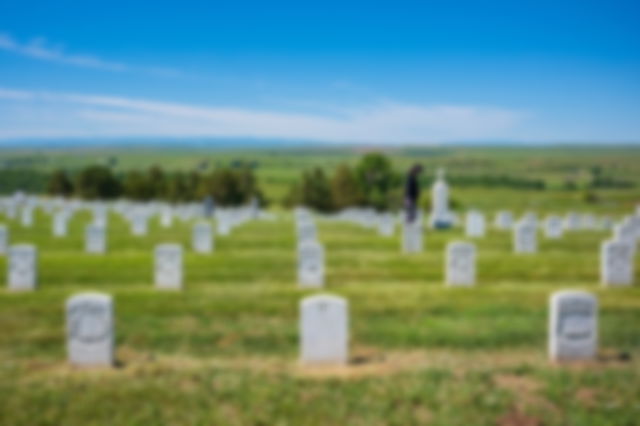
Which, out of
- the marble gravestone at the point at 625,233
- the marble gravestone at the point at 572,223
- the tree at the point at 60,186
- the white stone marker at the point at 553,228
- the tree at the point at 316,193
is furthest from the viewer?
the tree at the point at 60,186

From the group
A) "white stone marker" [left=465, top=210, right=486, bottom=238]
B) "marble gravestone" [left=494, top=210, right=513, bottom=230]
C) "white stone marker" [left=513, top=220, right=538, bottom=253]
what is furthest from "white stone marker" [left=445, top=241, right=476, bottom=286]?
"marble gravestone" [left=494, top=210, right=513, bottom=230]

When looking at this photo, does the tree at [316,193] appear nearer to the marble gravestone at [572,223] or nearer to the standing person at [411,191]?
the marble gravestone at [572,223]

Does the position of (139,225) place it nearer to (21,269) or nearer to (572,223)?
(21,269)

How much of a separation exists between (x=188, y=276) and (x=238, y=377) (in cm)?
900

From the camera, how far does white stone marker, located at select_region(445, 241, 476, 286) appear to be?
14.8 metres

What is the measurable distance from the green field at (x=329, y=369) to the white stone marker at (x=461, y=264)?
1.58ft

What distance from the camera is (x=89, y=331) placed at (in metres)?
8.74

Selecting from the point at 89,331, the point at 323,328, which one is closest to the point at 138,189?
the point at 89,331

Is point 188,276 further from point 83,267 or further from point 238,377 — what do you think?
point 238,377

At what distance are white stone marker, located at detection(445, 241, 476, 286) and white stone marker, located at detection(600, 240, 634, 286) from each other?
340 cm

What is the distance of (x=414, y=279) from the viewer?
1650 centimetres

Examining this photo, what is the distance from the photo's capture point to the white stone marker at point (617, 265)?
14.7m

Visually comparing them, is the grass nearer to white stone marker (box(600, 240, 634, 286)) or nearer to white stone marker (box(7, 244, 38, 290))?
white stone marker (box(600, 240, 634, 286))

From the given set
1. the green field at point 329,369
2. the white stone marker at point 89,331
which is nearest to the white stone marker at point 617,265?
the green field at point 329,369
